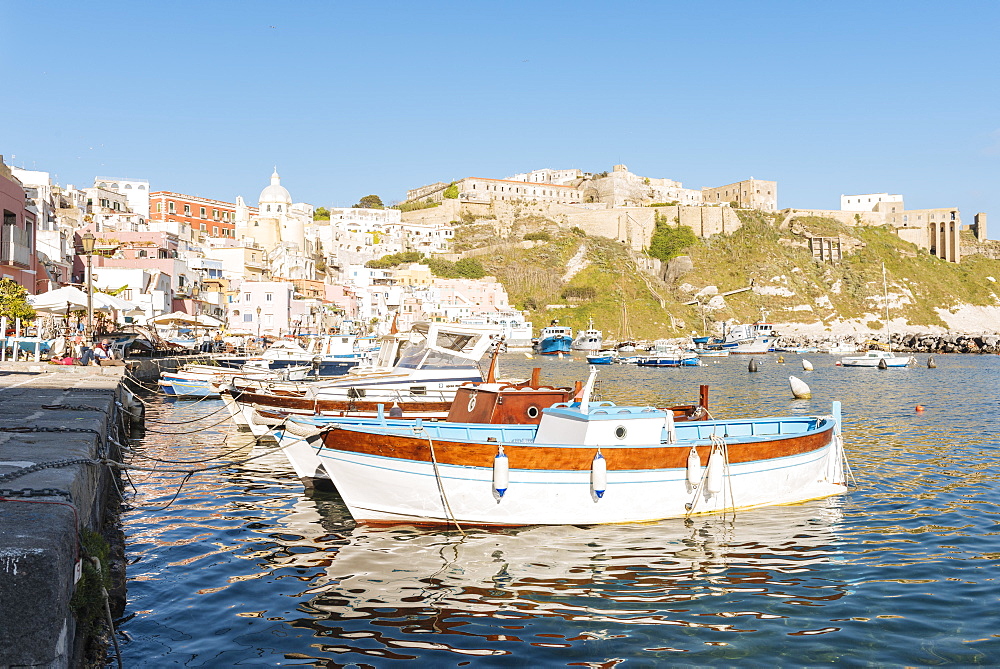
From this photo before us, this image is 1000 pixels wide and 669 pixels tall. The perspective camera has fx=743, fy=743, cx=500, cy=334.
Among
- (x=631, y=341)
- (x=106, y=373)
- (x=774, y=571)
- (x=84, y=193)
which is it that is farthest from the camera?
(x=631, y=341)

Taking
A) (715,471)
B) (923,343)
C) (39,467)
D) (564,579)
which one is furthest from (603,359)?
(39,467)

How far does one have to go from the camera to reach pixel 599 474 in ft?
34.9

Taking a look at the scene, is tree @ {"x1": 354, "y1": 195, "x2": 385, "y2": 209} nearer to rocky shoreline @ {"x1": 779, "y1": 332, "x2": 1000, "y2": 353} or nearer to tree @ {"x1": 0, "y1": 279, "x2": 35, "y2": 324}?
rocky shoreline @ {"x1": 779, "y1": 332, "x2": 1000, "y2": 353}

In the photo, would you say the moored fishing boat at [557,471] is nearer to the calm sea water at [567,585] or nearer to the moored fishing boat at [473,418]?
the calm sea water at [567,585]

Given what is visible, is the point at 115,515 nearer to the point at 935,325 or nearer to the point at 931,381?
the point at 931,381

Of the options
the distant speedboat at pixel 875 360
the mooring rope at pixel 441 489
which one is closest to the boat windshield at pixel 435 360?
the mooring rope at pixel 441 489

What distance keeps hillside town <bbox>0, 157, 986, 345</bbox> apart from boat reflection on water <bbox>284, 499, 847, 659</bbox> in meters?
17.6

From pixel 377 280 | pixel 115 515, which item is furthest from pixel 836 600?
pixel 377 280

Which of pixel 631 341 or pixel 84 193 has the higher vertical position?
pixel 84 193

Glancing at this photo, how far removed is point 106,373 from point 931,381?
43936 mm

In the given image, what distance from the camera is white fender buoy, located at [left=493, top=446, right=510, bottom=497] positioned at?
10320 mm

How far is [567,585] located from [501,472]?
77.8 inches

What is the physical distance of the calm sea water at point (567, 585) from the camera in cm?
714

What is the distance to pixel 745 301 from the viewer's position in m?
112
